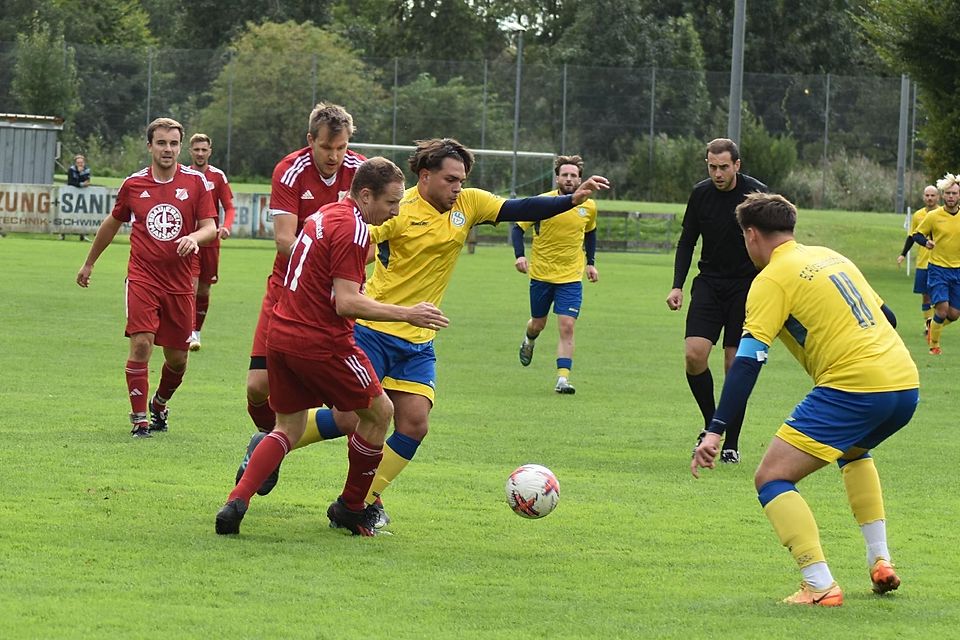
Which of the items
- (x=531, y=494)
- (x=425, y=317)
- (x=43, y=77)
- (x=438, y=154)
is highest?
(x=43, y=77)

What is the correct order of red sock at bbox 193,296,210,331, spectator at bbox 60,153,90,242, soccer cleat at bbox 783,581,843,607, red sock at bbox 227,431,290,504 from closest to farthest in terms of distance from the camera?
1. soccer cleat at bbox 783,581,843,607
2. red sock at bbox 227,431,290,504
3. red sock at bbox 193,296,210,331
4. spectator at bbox 60,153,90,242

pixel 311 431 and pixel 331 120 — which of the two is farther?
pixel 331 120

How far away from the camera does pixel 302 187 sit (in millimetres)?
8555

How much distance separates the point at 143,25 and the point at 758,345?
228 feet

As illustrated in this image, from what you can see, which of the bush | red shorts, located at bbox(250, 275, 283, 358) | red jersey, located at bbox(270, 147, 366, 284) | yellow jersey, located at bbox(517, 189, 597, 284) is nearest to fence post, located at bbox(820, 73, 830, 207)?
the bush

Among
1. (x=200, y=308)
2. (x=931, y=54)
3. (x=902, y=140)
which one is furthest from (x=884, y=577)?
(x=902, y=140)

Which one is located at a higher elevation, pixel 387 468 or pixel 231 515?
pixel 387 468

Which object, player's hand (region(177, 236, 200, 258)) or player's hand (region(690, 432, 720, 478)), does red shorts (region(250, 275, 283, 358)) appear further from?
player's hand (region(690, 432, 720, 478))

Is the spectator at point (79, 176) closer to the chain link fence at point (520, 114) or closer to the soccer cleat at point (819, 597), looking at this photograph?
the chain link fence at point (520, 114)

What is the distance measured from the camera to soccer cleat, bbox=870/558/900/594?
20.2 feet

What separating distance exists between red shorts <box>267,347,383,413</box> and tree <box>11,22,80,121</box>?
4198cm

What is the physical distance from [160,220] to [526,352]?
19.1ft

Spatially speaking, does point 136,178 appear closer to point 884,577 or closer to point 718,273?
point 718,273

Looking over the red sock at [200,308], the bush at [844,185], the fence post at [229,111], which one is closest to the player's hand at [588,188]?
the red sock at [200,308]
